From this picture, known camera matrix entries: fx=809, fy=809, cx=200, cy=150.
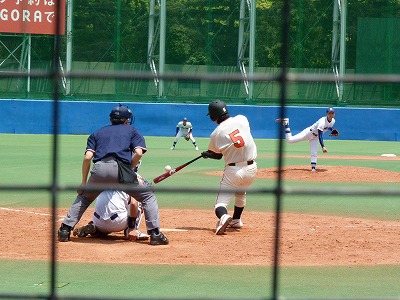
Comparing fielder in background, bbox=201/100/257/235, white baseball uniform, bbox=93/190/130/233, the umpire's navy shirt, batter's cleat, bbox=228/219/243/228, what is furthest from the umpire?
batter's cleat, bbox=228/219/243/228

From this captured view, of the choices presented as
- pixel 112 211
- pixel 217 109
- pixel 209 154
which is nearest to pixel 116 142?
pixel 112 211

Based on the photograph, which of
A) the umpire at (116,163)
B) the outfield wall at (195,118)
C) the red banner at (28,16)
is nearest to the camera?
the umpire at (116,163)

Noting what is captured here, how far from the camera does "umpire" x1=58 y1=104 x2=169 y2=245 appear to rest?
8.71 m

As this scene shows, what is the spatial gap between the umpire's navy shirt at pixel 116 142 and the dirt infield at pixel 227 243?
104 cm

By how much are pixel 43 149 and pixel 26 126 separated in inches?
344

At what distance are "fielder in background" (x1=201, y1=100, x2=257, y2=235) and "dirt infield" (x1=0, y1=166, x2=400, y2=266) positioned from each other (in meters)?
0.34

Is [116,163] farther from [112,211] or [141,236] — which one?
[141,236]

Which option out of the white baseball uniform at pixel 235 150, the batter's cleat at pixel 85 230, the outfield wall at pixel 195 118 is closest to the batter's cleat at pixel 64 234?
the batter's cleat at pixel 85 230

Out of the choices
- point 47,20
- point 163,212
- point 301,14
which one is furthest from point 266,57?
point 163,212

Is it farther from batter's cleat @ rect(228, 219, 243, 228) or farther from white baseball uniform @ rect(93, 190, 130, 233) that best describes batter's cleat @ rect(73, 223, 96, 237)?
batter's cleat @ rect(228, 219, 243, 228)

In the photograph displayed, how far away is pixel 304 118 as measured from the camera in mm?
33688

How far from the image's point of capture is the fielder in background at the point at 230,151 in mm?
10016

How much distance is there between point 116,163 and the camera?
873cm

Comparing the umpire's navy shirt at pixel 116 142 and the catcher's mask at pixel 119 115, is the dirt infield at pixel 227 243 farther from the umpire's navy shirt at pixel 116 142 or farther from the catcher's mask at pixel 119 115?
the catcher's mask at pixel 119 115
